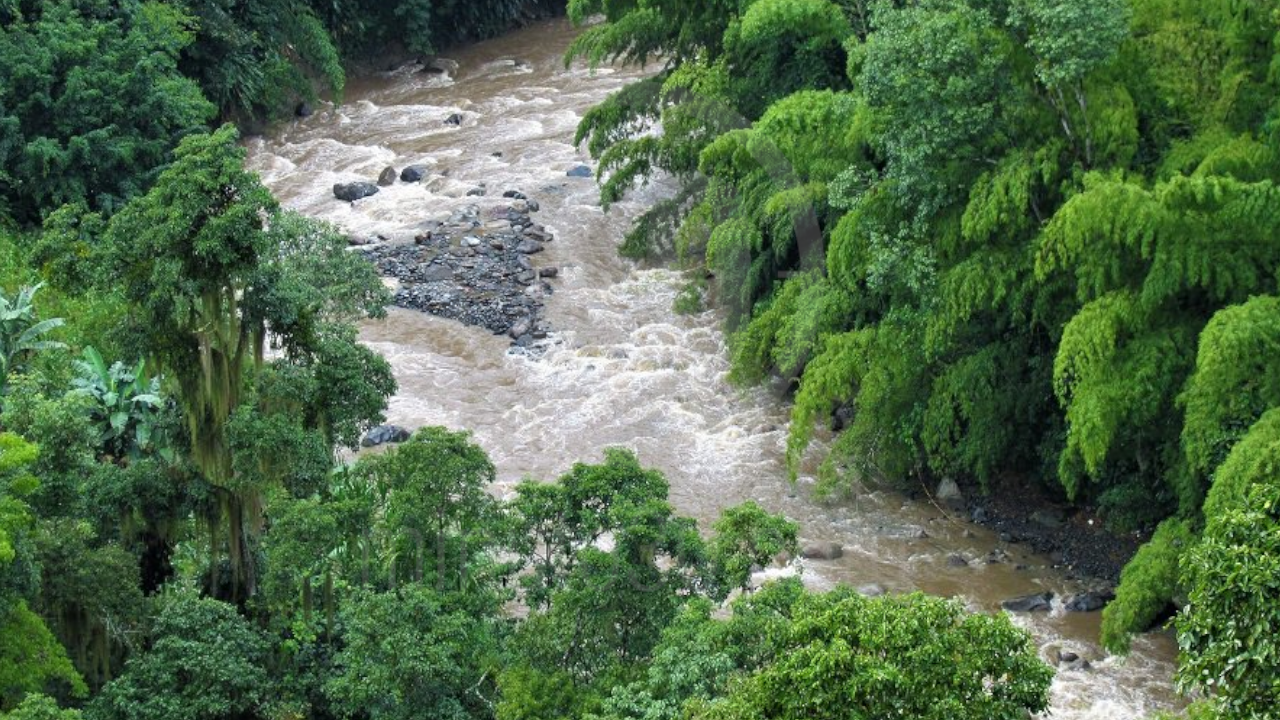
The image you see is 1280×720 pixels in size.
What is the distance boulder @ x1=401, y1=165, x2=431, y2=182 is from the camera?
95.5ft

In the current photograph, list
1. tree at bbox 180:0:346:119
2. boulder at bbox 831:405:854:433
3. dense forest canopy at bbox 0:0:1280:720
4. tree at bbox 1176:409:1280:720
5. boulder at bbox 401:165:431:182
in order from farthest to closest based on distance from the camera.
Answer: tree at bbox 180:0:346:119
boulder at bbox 401:165:431:182
boulder at bbox 831:405:854:433
dense forest canopy at bbox 0:0:1280:720
tree at bbox 1176:409:1280:720

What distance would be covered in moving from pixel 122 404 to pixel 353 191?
42.7 feet

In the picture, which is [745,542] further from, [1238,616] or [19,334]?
[19,334]

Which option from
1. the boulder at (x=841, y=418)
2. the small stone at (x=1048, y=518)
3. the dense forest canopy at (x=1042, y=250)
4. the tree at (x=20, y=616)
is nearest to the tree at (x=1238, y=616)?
the dense forest canopy at (x=1042, y=250)

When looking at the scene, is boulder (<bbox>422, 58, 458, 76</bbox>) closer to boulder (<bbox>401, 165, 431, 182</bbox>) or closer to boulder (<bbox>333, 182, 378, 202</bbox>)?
boulder (<bbox>401, 165, 431, 182</bbox>)

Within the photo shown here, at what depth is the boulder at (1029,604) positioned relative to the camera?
643 inches

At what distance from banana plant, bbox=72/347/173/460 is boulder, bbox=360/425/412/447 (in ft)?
14.7

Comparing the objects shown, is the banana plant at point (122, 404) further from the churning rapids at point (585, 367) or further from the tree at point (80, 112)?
the tree at point (80, 112)

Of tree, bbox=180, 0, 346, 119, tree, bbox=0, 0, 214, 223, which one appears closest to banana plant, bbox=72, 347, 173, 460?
tree, bbox=0, 0, 214, 223

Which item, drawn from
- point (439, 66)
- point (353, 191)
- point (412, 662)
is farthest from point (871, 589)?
point (439, 66)

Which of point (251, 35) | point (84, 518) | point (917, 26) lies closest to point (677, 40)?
point (917, 26)

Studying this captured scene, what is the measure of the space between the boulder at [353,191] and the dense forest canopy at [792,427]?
781cm

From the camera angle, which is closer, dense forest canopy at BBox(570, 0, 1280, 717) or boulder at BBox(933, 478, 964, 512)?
dense forest canopy at BBox(570, 0, 1280, 717)

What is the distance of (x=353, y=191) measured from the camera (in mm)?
28297
